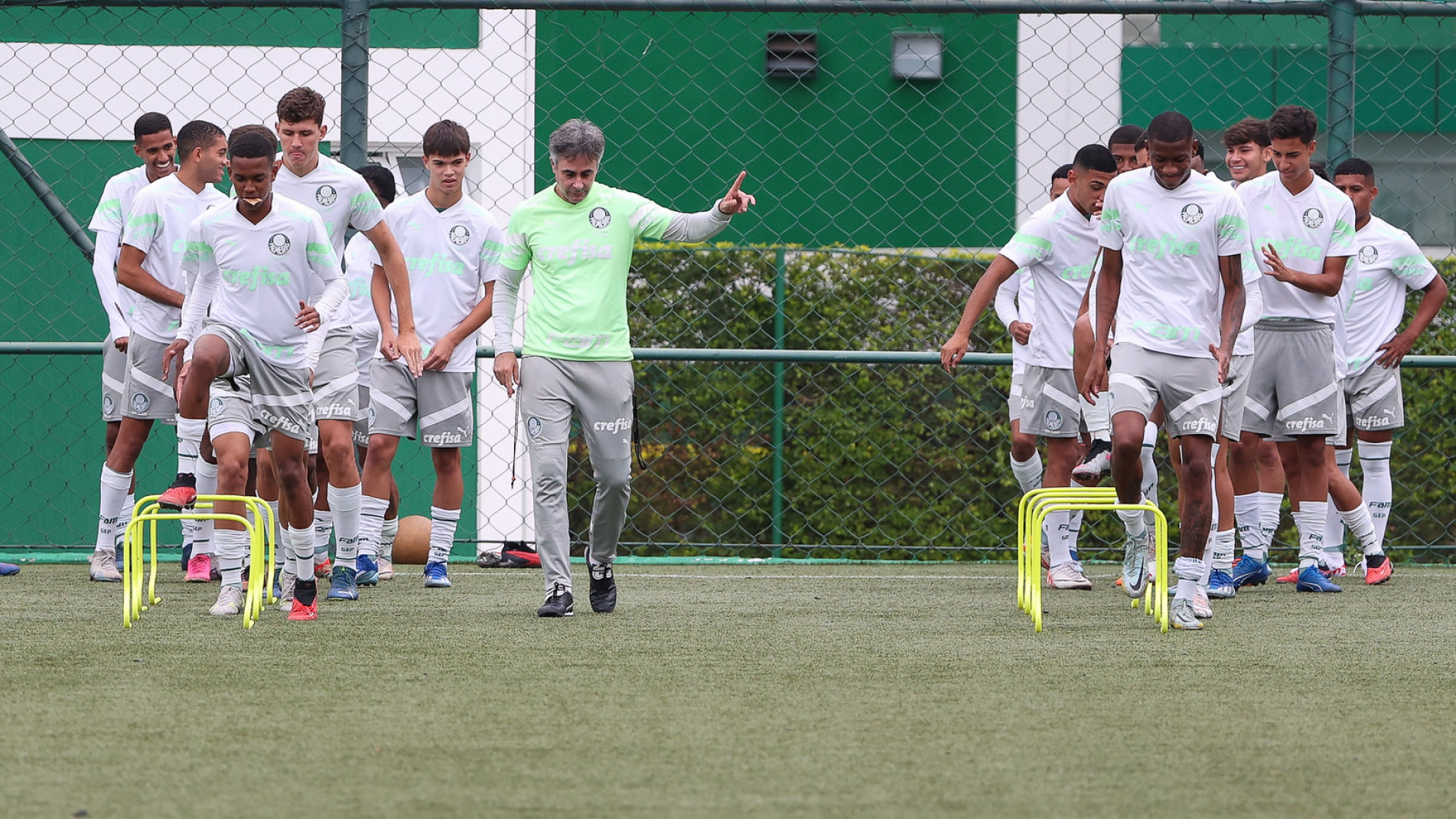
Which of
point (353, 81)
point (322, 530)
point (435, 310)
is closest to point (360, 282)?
point (435, 310)

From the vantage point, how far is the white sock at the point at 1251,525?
7266mm

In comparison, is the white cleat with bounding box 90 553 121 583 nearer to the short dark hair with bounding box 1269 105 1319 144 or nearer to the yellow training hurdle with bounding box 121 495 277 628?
the yellow training hurdle with bounding box 121 495 277 628

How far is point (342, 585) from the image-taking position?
21.4ft

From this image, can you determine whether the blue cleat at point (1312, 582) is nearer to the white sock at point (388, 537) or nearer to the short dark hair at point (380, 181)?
the white sock at point (388, 537)

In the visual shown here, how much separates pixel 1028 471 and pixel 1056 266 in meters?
0.97

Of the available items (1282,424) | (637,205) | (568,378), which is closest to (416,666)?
(568,378)

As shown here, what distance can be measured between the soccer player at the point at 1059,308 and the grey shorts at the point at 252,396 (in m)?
2.69

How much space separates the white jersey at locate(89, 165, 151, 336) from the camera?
739 centimetres

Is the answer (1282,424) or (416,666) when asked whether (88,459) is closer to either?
(416,666)

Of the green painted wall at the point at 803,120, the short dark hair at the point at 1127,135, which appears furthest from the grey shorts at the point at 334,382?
the short dark hair at the point at 1127,135

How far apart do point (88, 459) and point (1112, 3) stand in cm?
619

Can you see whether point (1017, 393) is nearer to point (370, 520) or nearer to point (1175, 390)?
point (1175, 390)

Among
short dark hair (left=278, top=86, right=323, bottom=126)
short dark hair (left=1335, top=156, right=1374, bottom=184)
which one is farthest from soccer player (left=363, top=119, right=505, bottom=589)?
short dark hair (left=1335, top=156, right=1374, bottom=184)

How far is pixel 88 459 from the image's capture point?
30.9ft
